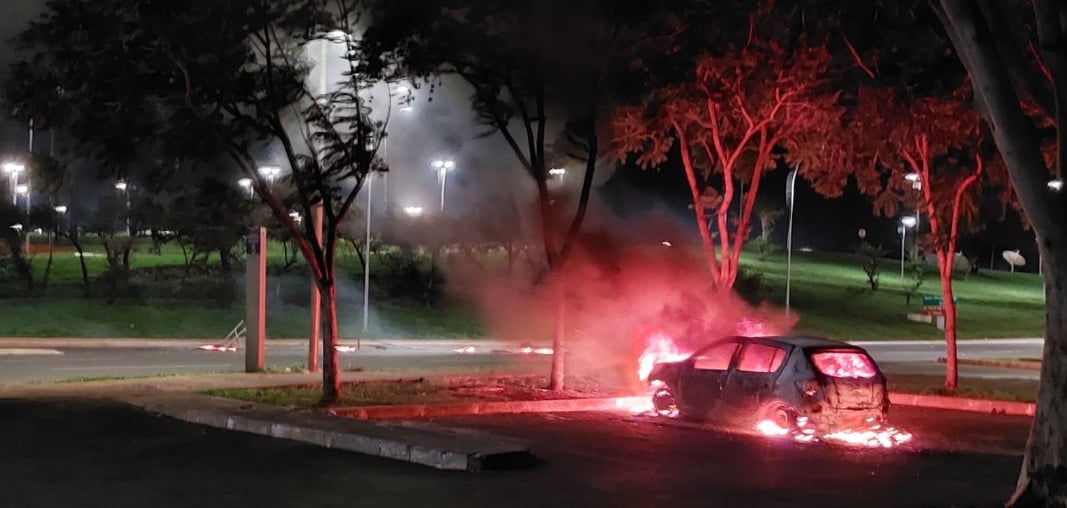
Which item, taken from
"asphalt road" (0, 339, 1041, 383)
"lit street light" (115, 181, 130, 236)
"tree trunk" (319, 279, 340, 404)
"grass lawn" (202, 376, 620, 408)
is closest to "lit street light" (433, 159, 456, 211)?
"asphalt road" (0, 339, 1041, 383)

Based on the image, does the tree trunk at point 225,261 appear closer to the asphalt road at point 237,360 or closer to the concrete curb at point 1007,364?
the asphalt road at point 237,360

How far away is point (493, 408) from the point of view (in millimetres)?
17844

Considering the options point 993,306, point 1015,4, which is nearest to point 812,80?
point 1015,4

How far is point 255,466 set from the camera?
438 inches

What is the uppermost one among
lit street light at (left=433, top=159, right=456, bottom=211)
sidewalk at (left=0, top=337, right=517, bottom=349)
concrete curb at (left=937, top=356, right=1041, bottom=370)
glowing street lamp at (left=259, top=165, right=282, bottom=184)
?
lit street light at (left=433, top=159, right=456, bottom=211)

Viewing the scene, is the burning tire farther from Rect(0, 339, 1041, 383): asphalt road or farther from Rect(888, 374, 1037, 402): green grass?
Rect(0, 339, 1041, 383): asphalt road

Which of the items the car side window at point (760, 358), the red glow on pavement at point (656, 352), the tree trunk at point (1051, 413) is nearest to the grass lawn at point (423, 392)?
the red glow on pavement at point (656, 352)

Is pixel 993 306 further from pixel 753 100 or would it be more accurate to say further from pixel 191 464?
Result: pixel 191 464

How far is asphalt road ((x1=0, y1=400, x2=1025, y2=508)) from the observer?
959 cm

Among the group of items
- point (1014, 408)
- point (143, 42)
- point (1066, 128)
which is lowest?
point (1014, 408)

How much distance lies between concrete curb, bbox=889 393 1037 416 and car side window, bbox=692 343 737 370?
20.4ft

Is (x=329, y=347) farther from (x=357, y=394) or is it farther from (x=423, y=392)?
(x=423, y=392)

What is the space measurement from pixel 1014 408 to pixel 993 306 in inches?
2089

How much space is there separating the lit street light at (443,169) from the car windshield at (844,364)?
31.9 metres
